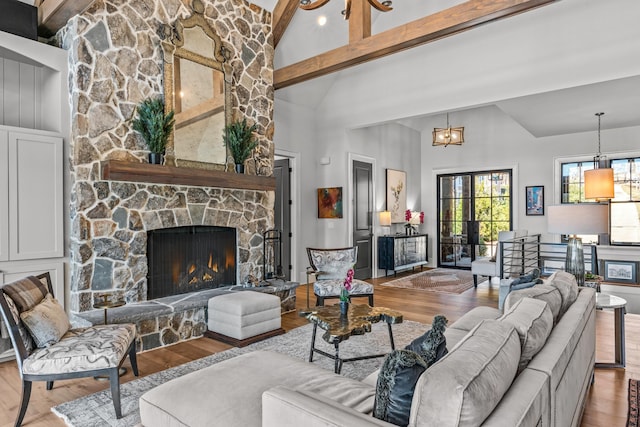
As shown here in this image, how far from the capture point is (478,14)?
11.8 feet

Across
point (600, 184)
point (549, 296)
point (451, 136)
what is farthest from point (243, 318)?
point (451, 136)

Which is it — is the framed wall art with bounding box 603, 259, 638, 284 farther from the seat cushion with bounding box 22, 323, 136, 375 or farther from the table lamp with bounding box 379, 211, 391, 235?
the seat cushion with bounding box 22, 323, 136, 375

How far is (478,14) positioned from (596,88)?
2097mm

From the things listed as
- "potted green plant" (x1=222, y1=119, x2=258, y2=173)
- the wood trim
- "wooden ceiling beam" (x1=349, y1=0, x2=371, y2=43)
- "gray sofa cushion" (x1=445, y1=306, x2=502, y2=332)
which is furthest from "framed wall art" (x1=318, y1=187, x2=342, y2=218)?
"gray sofa cushion" (x1=445, y1=306, x2=502, y2=332)

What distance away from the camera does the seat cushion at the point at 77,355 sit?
2.30 m

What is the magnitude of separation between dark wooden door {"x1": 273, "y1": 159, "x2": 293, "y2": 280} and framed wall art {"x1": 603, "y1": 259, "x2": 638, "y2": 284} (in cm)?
559

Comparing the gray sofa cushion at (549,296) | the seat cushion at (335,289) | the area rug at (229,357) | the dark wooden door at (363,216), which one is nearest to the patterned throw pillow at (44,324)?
the area rug at (229,357)

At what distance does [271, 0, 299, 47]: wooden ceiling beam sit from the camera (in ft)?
17.9

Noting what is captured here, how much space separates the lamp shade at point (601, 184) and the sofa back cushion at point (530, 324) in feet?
12.2

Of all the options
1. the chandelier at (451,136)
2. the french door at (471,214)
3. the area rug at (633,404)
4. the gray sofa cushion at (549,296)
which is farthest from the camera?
the french door at (471,214)

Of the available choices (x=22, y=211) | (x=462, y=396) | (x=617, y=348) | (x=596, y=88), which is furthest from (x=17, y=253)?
(x=596, y=88)

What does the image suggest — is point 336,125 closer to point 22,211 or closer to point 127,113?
point 127,113

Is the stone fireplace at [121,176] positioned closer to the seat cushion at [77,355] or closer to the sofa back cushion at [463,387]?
the seat cushion at [77,355]

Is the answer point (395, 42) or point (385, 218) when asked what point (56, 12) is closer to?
point (395, 42)
